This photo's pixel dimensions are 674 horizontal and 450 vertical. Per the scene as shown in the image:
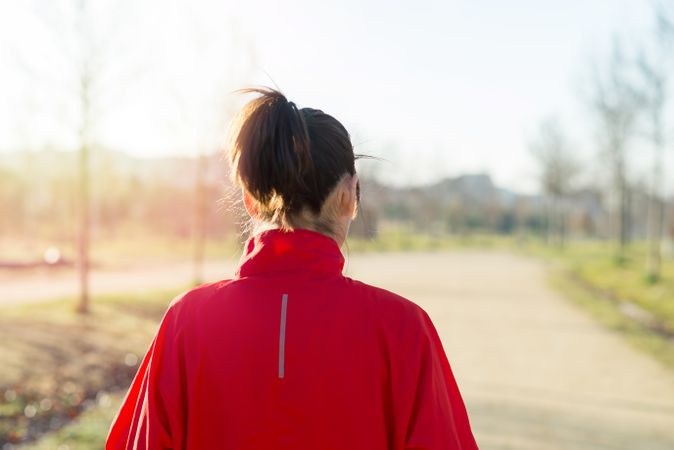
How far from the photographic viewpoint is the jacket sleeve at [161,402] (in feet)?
4.51

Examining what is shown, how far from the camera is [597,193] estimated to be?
3981 cm

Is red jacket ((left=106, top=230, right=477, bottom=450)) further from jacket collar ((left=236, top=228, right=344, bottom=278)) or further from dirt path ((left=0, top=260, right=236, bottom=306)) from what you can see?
dirt path ((left=0, top=260, right=236, bottom=306))

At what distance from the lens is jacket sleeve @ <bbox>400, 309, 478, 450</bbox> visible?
132cm

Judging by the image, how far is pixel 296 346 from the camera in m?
1.32

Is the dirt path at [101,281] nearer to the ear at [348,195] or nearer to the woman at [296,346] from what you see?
the woman at [296,346]

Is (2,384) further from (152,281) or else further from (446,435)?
(152,281)

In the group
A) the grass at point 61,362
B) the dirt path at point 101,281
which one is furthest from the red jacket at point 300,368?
the dirt path at point 101,281

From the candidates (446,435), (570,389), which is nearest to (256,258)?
(446,435)

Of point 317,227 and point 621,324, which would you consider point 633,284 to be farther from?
point 317,227

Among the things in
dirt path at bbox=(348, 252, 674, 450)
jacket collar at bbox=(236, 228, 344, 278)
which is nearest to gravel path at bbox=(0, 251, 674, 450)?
dirt path at bbox=(348, 252, 674, 450)

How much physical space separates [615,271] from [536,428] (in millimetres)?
16853

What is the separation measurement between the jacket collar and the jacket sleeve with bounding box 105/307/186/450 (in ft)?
0.75

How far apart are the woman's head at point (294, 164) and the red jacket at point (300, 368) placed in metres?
0.06

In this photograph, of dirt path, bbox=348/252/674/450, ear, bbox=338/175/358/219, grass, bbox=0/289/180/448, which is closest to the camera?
ear, bbox=338/175/358/219
